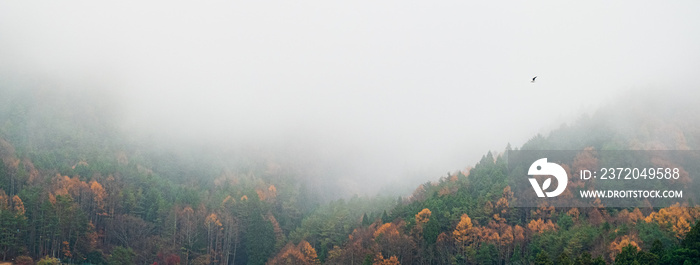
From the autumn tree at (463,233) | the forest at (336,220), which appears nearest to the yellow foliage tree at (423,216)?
the forest at (336,220)

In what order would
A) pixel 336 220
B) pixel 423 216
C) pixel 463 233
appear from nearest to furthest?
pixel 463 233 < pixel 423 216 < pixel 336 220

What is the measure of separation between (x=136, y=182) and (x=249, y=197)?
26.8 m

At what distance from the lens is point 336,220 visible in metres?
118

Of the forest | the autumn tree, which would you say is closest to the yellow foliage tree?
the forest

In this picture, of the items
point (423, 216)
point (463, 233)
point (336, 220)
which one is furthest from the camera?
point (336, 220)

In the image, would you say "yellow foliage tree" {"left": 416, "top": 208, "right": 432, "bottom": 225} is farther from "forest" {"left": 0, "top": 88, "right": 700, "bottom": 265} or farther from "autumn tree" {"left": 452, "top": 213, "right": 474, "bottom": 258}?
"autumn tree" {"left": 452, "top": 213, "right": 474, "bottom": 258}

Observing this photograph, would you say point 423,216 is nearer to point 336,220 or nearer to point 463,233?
point 463,233

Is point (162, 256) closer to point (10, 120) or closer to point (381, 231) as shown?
point (381, 231)

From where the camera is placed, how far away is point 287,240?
404ft

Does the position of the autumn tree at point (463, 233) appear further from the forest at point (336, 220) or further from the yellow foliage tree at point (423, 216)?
the yellow foliage tree at point (423, 216)

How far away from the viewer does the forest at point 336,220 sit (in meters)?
80.0

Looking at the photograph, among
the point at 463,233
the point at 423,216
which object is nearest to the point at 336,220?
the point at 423,216

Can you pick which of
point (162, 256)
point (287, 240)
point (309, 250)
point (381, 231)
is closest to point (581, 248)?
point (381, 231)

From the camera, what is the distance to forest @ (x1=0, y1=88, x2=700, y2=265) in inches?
3150
